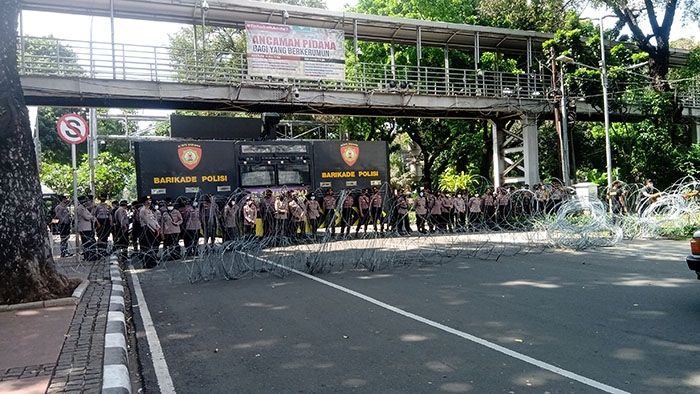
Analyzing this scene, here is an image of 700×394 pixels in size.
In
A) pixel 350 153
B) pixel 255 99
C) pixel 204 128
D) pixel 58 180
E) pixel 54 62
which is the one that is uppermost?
pixel 54 62

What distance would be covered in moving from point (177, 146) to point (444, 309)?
11.7 m

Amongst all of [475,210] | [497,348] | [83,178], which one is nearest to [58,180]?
[83,178]

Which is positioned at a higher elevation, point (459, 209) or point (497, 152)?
point (497, 152)

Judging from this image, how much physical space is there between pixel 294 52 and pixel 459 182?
13396mm

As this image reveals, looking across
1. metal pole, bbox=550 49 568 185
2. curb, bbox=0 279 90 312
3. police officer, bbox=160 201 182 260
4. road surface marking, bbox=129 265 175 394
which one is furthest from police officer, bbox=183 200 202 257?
metal pole, bbox=550 49 568 185

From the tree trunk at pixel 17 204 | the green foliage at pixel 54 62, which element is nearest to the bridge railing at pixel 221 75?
the green foliage at pixel 54 62

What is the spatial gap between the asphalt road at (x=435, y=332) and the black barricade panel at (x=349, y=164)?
362 inches

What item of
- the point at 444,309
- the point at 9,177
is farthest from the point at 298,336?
the point at 9,177

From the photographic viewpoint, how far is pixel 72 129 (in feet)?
40.6

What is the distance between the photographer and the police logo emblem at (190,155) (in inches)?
653

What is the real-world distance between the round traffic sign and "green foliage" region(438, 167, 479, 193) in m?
21.0

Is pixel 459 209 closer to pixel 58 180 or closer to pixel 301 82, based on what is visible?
pixel 301 82

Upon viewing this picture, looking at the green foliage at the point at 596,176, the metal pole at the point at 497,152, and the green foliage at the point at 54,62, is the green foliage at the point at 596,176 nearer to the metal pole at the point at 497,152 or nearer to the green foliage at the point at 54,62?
the metal pole at the point at 497,152

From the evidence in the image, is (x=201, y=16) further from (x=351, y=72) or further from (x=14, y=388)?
(x=14, y=388)
